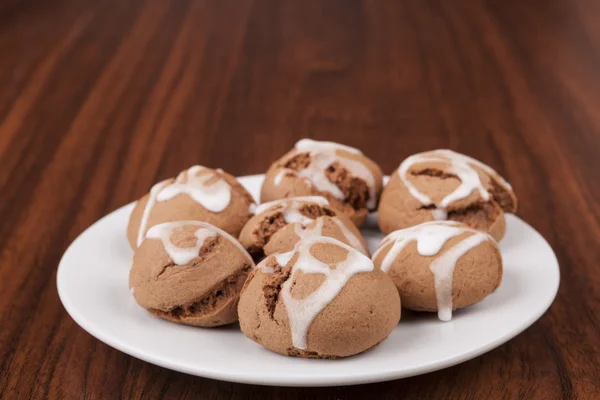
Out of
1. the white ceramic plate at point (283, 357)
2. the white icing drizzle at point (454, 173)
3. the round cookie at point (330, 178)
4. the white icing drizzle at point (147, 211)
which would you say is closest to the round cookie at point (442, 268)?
the white ceramic plate at point (283, 357)

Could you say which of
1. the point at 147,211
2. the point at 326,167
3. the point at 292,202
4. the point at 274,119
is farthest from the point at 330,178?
the point at 274,119

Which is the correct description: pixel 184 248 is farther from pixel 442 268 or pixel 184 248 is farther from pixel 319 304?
pixel 442 268

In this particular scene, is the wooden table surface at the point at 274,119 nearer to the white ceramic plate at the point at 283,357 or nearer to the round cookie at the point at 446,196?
the white ceramic plate at the point at 283,357

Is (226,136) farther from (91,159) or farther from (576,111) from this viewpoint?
(576,111)

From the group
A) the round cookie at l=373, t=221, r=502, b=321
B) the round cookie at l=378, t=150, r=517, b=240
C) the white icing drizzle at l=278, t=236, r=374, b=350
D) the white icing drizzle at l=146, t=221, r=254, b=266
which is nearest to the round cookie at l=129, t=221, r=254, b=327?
the white icing drizzle at l=146, t=221, r=254, b=266

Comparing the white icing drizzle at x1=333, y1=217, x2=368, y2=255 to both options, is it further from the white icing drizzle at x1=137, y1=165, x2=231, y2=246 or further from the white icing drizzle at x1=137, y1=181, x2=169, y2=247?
the white icing drizzle at x1=137, y1=181, x2=169, y2=247

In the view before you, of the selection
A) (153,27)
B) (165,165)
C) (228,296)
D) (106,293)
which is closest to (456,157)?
(228,296)
